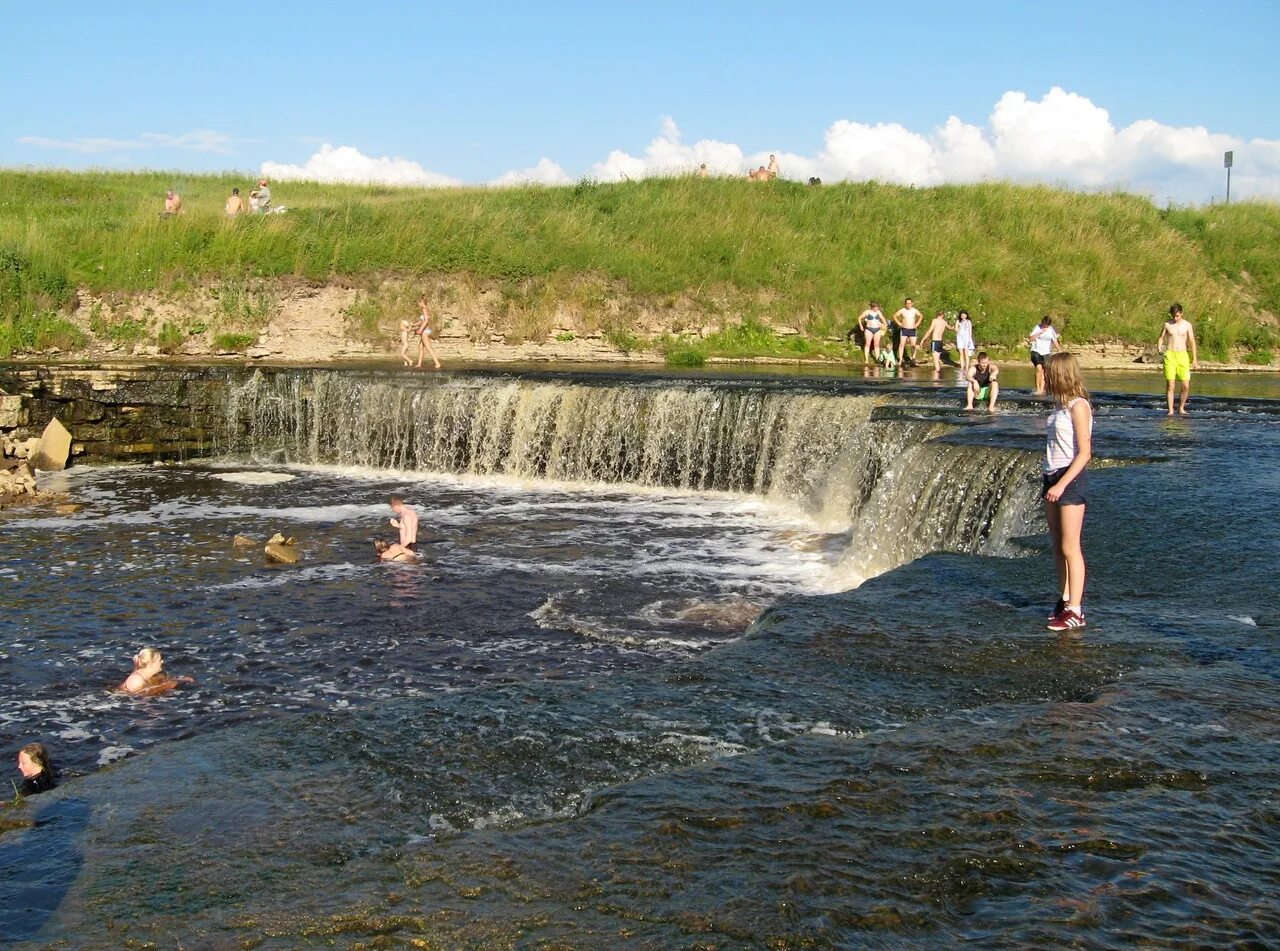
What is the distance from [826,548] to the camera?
14.4 m

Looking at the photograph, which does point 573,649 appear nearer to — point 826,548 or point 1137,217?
point 826,548

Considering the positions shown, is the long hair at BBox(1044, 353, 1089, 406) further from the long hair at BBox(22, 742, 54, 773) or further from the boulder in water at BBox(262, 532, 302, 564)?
the boulder in water at BBox(262, 532, 302, 564)

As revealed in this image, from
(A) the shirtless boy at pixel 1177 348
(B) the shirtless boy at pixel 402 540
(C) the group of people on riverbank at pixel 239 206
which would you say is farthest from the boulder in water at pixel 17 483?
(A) the shirtless boy at pixel 1177 348

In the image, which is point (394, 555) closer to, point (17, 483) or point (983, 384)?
point (17, 483)

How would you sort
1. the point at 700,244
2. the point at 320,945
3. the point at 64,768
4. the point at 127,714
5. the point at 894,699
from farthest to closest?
the point at 700,244 < the point at 127,714 < the point at 64,768 < the point at 894,699 < the point at 320,945

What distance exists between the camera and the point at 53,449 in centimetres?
2023

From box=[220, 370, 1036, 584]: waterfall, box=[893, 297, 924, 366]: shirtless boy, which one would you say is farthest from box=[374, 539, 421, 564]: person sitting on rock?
box=[893, 297, 924, 366]: shirtless boy

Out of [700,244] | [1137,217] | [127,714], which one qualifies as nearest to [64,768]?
[127,714]

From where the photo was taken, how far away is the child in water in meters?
7.85

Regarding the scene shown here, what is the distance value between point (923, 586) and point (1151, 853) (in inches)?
181

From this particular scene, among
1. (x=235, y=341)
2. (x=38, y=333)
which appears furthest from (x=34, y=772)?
(x=38, y=333)

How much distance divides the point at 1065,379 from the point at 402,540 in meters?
8.25

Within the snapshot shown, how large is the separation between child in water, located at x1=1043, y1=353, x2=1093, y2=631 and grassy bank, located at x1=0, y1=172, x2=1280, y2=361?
21.3m

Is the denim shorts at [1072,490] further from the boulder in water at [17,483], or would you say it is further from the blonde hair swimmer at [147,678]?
the boulder in water at [17,483]
